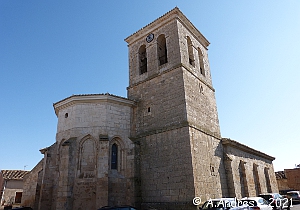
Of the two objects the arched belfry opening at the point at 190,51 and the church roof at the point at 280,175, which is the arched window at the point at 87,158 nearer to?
the arched belfry opening at the point at 190,51

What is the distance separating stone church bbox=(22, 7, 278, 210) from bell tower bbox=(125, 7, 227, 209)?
5 cm

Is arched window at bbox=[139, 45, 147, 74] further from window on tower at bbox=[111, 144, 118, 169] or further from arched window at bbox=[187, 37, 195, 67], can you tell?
window on tower at bbox=[111, 144, 118, 169]

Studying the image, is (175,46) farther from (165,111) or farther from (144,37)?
(165,111)

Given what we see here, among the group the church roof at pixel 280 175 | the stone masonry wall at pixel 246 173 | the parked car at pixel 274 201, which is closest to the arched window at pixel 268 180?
the stone masonry wall at pixel 246 173

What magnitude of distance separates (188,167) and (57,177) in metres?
7.09

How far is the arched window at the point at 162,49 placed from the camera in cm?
1602

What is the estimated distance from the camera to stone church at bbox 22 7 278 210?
452 inches

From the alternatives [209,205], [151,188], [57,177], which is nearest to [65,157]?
[57,177]

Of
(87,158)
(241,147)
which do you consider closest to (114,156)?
(87,158)

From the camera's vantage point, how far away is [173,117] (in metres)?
12.9

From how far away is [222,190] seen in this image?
13.2 metres

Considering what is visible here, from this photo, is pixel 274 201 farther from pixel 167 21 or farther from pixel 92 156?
pixel 167 21

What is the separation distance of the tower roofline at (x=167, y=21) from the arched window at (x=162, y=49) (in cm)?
92

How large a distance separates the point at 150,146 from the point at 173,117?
2.14 meters
